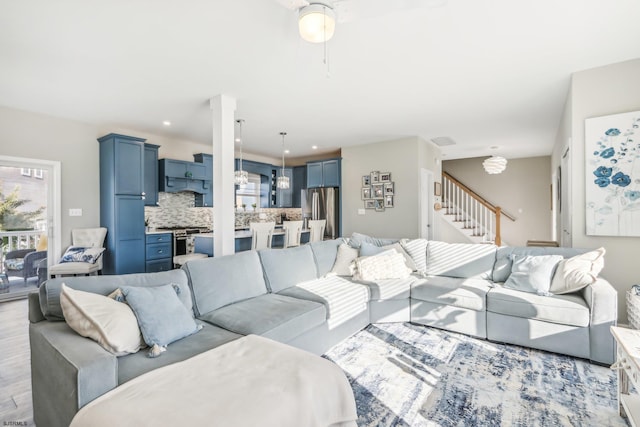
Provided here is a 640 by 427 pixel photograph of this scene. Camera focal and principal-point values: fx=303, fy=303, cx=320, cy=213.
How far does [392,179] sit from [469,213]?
3.02m

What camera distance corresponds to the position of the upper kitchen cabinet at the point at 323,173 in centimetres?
691

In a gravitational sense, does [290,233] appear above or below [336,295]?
above

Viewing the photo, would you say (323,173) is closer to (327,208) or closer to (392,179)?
(327,208)

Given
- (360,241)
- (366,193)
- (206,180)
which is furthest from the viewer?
(366,193)

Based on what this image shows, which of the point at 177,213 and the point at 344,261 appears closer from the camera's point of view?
the point at 344,261

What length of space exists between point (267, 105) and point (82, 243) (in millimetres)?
3550

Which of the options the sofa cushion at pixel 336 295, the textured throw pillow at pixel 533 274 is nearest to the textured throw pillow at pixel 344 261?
the sofa cushion at pixel 336 295

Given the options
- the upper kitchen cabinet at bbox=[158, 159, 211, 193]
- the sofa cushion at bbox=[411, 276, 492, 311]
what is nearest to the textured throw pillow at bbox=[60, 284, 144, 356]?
the sofa cushion at bbox=[411, 276, 492, 311]

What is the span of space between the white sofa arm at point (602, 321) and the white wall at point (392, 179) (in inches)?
137

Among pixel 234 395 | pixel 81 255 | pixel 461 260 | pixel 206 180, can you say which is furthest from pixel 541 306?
pixel 206 180

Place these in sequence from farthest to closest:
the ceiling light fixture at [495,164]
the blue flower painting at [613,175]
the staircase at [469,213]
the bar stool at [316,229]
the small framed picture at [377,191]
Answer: the staircase at [469,213]
the ceiling light fixture at [495,164]
the small framed picture at [377,191]
the bar stool at [316,229]
the blue flower painting at [613,175]

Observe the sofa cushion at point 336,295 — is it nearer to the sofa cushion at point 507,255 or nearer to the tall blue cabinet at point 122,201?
the sofa cushion at point 507,255

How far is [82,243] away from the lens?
4652 millimetres

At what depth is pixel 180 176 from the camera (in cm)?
575
